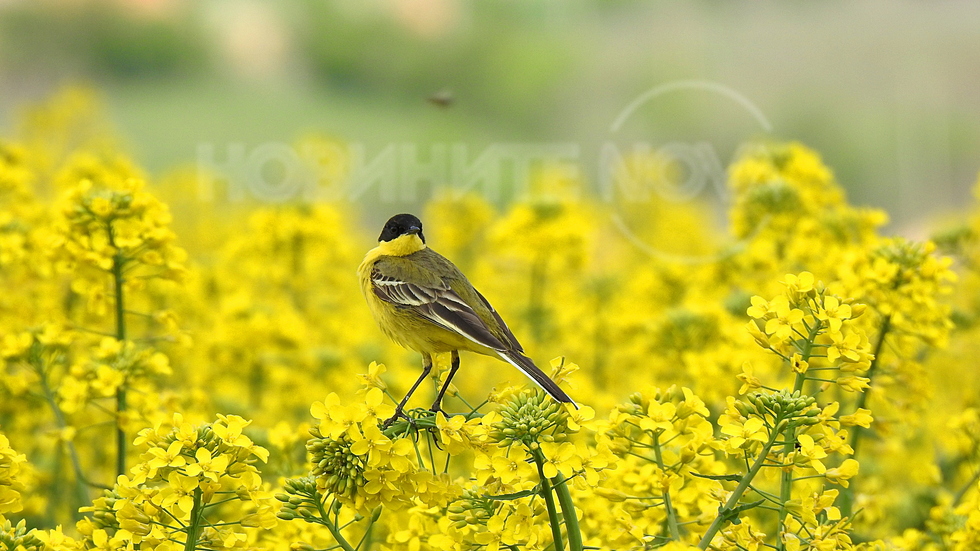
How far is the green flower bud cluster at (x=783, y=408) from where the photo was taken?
2.20m

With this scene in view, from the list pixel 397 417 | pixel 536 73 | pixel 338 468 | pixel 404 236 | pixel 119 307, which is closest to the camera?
pixel 338 468

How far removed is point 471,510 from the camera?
7.64ft

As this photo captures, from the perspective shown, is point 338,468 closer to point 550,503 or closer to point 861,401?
point 550,503

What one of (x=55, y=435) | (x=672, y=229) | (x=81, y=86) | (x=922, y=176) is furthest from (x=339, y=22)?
(x=55, y=435)

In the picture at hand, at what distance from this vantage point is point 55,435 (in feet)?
10.8

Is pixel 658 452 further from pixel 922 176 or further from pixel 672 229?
pixel 922 176

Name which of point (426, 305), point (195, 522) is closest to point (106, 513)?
point (195, 522)

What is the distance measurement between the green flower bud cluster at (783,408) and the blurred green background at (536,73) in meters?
11.1

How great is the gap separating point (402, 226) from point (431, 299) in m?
0.51

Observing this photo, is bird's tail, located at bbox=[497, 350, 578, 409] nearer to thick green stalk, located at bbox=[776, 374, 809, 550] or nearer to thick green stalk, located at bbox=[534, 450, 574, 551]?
thick green stalk, located at bbox=[534, 450, 574, 551]

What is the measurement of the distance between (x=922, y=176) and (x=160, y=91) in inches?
423

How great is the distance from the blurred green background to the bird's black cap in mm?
9643

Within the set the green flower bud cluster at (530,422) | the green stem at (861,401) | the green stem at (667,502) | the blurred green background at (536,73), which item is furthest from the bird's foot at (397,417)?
the blurred green background at (536,73)

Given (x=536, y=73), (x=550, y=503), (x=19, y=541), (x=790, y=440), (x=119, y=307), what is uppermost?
(x=536, y=73)
